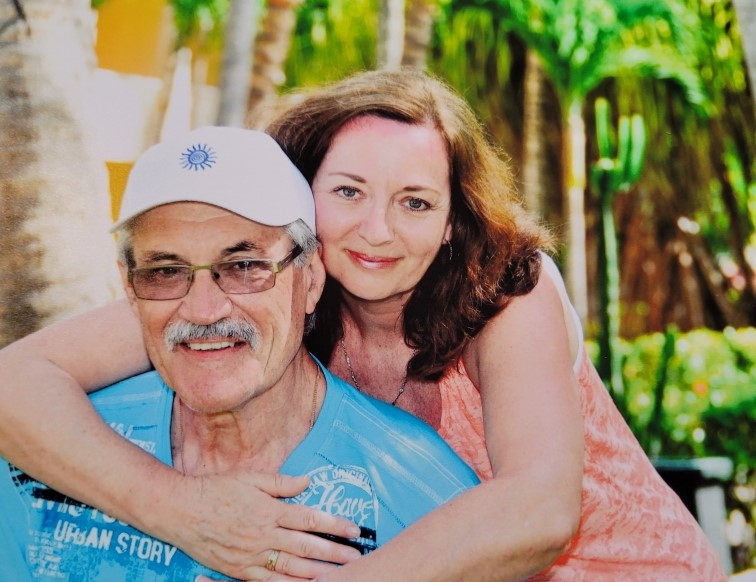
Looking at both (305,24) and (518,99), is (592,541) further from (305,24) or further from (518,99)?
(518,99)

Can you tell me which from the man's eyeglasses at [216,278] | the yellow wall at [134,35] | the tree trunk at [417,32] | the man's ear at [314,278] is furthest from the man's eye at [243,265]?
the tree trunk at [417,32]

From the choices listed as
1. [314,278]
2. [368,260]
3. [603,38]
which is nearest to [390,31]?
[603,38]

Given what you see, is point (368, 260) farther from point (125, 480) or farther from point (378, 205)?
point (125, 480)

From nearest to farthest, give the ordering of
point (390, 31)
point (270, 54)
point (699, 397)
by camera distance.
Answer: point (699, 397), point (390, 31), point (270, 54)

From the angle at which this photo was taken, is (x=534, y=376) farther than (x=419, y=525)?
Yes

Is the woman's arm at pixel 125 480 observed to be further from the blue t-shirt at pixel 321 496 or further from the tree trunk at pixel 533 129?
the tree trunk at pixel 533 129

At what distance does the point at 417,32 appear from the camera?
901 cm

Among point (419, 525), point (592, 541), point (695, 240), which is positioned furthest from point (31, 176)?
point (695, 240)

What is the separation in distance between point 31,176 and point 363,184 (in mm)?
1246

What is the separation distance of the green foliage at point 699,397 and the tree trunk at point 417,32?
10.3ft

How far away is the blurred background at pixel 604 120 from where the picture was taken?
6176 mm

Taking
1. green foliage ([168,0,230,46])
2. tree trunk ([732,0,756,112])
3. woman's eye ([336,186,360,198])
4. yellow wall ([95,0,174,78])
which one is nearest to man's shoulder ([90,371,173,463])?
woman's eye ([336,186,360,198])

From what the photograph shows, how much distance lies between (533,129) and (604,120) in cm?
376

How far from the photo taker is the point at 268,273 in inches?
95.5
